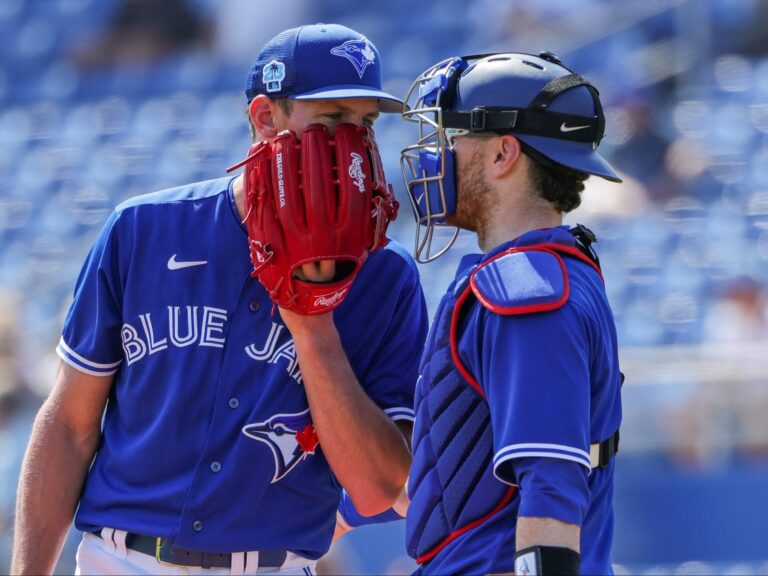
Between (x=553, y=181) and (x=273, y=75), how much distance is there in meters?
0.77

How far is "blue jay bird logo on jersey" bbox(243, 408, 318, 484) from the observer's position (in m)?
2.74

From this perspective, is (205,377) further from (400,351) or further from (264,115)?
(264,115)

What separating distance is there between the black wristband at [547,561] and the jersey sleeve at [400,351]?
0.82 meters

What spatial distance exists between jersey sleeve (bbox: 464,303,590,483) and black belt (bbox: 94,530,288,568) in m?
0.83

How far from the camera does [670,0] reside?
7730 mm

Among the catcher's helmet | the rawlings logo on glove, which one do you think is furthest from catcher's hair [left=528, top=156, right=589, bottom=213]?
the rawlings logo on glove

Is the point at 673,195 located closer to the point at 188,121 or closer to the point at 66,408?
the point at 188,121

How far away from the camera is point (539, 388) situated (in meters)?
2.11

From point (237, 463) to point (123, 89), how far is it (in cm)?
659

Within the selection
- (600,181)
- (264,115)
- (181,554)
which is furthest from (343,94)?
(600,181)

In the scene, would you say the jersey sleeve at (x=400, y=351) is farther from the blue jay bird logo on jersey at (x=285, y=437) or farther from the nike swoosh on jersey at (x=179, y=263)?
the nike swoosh on jersey at (x=179, y=263)

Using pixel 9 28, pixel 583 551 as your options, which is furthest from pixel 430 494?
pixel 9 28

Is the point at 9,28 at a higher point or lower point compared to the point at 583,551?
higher

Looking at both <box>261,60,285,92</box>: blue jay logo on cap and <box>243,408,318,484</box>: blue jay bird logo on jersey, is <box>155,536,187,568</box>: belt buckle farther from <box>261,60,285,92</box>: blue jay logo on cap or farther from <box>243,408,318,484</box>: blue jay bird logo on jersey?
<box>261,60,285,92</box>: blue jay logo on cap
